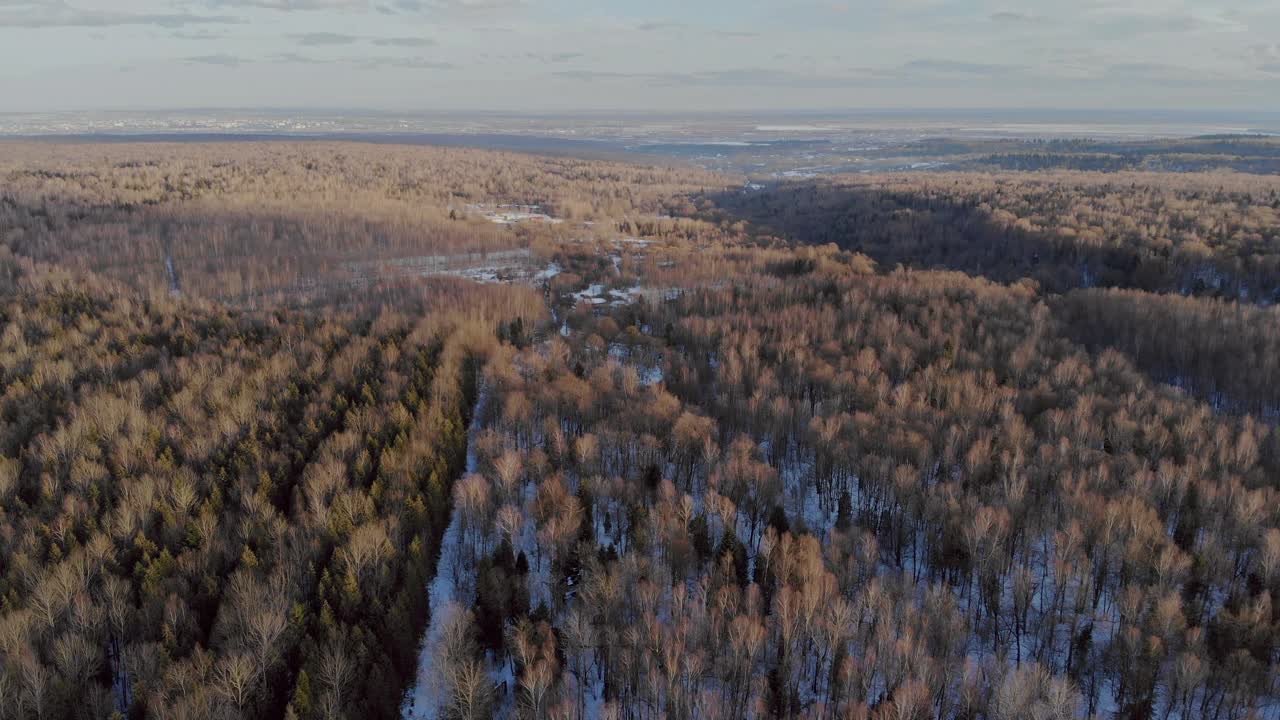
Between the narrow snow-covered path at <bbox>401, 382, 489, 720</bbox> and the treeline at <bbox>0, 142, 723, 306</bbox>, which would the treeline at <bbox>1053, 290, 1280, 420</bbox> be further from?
the treeline at <bbox>0, 142, 723, 306</bbox>

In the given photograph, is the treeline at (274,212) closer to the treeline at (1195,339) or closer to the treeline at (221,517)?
the treeline at (221,517)

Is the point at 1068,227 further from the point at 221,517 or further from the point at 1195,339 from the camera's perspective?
the point at 221,517

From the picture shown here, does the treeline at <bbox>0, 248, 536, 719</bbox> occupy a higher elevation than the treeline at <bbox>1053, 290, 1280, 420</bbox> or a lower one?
lower

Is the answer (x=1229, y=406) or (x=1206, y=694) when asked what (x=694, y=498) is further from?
(x=1229, y=406)

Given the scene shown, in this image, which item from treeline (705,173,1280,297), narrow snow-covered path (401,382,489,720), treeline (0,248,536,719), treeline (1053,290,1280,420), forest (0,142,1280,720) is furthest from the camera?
treeline (705,173,1280,297)

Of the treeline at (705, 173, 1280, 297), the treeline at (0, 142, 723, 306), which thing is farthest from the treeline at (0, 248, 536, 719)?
the treeline at (705, 173, 1280, 297)

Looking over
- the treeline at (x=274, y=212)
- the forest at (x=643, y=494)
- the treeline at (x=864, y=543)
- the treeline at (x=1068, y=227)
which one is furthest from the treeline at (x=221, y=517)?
the treeline at (x=1068, y=227)
